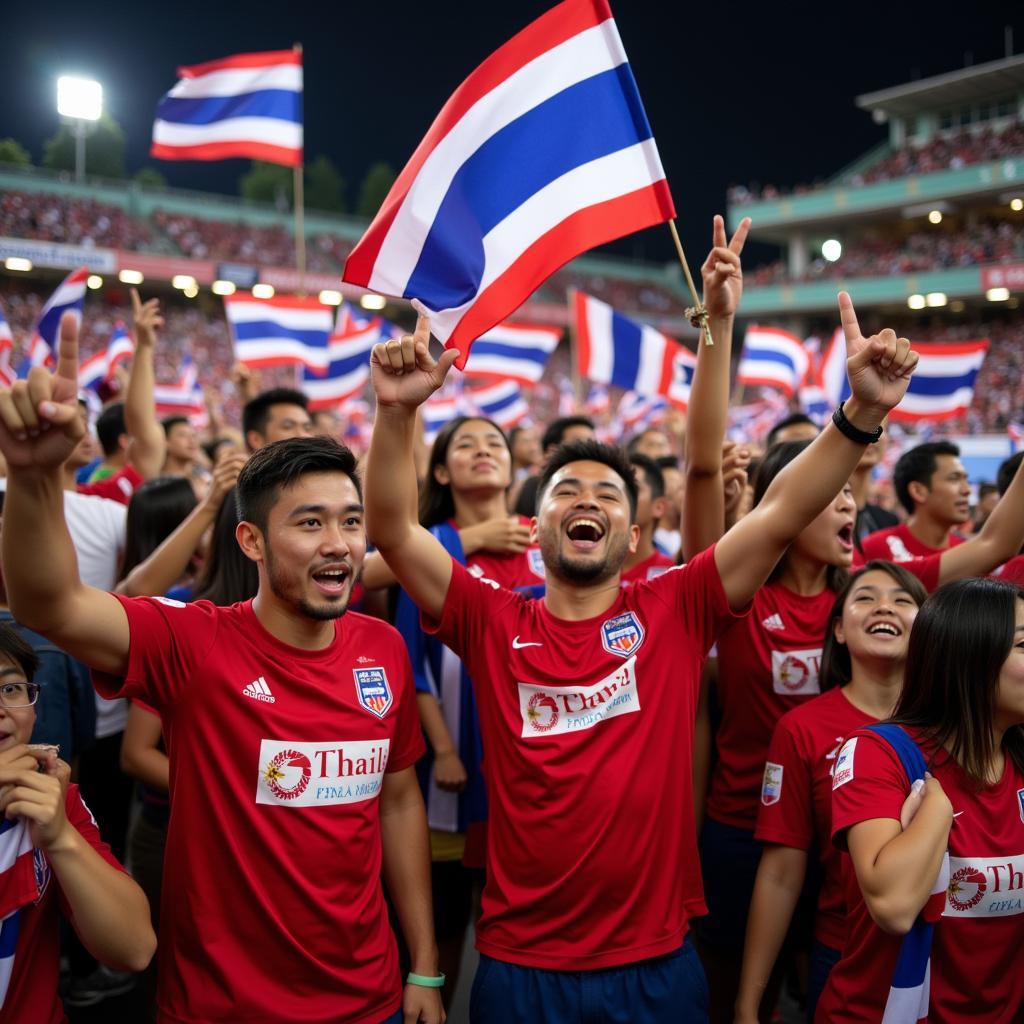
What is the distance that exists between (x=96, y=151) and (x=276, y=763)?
51.5 metres

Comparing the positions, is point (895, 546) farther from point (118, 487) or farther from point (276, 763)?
point (118, 487)

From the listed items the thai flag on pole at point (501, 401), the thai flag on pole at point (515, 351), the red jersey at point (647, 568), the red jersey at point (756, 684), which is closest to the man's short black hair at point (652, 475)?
the red jersey at point (647, 568)

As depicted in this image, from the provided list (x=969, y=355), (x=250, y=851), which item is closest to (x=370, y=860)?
(x=250, y=851)

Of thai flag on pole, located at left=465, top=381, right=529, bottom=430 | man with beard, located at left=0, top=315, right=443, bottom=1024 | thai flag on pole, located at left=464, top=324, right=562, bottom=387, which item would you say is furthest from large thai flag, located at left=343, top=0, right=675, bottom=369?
thai flag on pole, located at left=465, top=381, right=529, bottom=430

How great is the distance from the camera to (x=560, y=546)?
2.67 m

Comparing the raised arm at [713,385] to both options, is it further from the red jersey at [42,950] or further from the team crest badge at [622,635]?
the red jersey at [42,950]

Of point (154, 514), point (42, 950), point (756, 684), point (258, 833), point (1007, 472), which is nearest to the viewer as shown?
point (42, 950)

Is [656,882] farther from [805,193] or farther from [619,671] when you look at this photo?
[805,193]

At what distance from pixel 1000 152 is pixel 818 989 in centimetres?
3864

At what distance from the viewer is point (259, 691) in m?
2.29

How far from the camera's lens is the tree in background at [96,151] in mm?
45688

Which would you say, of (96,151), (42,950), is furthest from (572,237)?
(96,151)

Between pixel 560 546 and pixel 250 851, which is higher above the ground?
pixel 560 546

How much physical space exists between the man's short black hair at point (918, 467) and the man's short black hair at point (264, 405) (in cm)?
315
